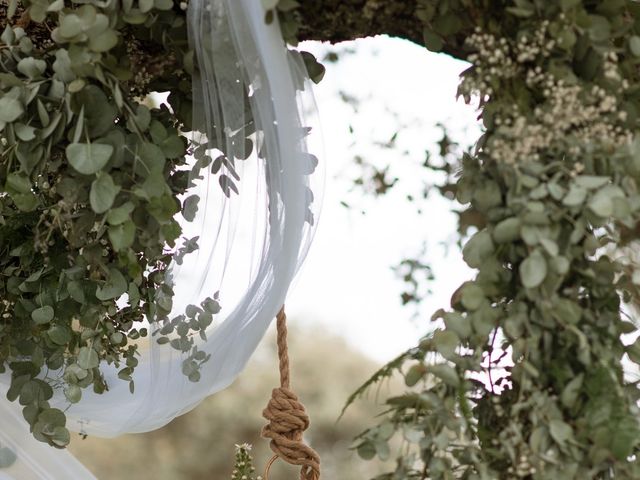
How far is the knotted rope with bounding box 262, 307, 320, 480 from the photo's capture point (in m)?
1.21

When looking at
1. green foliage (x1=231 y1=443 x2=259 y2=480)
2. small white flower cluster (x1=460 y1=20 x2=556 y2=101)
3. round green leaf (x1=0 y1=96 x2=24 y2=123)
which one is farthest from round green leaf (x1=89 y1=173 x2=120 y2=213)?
green foliage (x1=231 y1=443 x2=259 y2=480)

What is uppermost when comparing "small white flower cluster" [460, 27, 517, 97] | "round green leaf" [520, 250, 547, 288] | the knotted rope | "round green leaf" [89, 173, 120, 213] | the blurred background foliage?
the blurred background foliage

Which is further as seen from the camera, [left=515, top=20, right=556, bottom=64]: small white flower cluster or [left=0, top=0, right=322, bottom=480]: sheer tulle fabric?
[left=0, top=0, right=322, bottom=480]: sheer tulle fabric

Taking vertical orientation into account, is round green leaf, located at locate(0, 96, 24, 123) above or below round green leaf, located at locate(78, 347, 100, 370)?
above

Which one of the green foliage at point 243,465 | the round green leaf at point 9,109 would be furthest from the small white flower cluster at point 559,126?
the green foliage at point 243,465

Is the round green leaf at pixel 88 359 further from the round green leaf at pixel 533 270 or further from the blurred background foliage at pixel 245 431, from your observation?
the blurred background foliage at pixel 245 431

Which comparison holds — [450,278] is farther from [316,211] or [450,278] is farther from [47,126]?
[47,126]

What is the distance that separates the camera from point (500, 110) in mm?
897

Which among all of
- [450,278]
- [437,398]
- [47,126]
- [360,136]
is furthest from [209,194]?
[450,278]

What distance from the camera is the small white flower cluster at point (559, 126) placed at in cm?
85

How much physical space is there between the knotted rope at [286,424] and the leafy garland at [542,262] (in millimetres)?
316

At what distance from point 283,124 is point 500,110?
0.83 ft

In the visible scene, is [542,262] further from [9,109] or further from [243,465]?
[243,465]

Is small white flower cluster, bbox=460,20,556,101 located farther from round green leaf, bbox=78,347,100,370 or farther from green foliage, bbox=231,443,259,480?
green foliage, bbox=231,443,259,480
